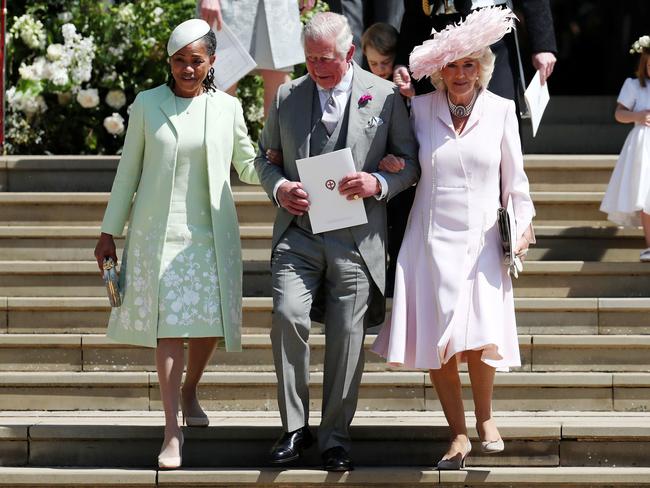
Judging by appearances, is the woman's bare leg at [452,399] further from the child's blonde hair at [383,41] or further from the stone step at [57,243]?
the stone step at [57,243]

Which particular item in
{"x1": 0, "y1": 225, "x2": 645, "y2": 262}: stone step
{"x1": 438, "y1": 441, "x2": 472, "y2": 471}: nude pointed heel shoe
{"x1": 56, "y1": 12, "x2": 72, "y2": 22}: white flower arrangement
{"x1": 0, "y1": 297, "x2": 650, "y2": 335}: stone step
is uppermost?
{"x1": 56, "y1": 12, "x2": 72, "y2": 22}: white flower arrangement

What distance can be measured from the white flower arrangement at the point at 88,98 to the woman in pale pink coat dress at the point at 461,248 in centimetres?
406

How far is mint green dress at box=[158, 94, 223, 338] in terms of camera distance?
6090mm

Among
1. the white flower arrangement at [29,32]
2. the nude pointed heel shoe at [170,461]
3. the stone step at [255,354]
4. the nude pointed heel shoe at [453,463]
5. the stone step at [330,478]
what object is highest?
the white flower arrangement at [29,32]

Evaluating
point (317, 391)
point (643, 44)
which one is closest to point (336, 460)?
point (317, 391)

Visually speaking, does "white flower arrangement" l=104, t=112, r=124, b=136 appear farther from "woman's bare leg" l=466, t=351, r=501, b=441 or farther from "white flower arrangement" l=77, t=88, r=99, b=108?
"woman's bare leg" l=466, t=351, r=501, b=441

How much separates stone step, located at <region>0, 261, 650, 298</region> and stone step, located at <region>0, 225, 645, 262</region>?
0.26 m

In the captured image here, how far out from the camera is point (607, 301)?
742 centimetres

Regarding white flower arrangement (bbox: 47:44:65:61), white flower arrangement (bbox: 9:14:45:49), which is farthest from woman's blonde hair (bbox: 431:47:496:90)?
white flower arrangement (bbox: 9:14:45:49)

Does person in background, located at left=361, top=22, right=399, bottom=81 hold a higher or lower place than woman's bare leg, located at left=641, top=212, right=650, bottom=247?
higher

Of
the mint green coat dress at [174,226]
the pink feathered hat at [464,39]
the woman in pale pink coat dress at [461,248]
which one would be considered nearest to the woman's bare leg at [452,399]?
the woman in pale pink coat dress at [461,248]

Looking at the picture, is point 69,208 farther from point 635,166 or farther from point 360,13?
point 635,166

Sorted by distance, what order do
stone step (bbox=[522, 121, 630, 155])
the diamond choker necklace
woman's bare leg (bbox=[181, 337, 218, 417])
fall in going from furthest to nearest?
stone step (bbox=[522, 121, 630, 155]), woman's bare leg (bbox=[181, 337, 218, 417]), the diamond choker necklace

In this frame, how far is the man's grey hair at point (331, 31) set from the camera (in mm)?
5832
